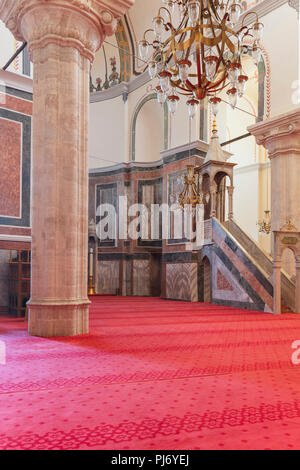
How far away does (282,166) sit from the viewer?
10125mm

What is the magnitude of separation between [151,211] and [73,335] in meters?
9.64

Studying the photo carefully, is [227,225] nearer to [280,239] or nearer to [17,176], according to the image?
[280,239]

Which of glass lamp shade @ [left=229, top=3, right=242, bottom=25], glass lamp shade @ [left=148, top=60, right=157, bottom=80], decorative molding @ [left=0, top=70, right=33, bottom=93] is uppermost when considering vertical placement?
decorative molding @ [left=0, top=70, right=33, bottom=93]

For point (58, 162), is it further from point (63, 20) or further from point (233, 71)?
point (233, 71)

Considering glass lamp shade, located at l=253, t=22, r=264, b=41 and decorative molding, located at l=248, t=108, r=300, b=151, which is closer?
glass lamp shade, located at l=253, t=22, r=264, b=41

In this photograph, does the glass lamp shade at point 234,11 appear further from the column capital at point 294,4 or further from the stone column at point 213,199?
the stone column at point 213,199

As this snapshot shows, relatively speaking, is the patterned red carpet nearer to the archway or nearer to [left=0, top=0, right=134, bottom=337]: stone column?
[left=0, top=0, right=134, bottom=337]: stone column

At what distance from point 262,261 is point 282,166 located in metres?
2.25

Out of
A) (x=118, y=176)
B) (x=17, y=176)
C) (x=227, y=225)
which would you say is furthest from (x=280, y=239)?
(x=118, y=176)

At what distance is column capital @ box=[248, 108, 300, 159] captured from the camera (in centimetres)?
951

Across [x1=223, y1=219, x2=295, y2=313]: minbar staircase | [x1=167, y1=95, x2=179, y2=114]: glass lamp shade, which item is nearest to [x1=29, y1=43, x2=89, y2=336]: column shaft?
[x1=167, y1=95, x2=179, y2=114]: glass lamp shade

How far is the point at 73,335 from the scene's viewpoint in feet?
17.0

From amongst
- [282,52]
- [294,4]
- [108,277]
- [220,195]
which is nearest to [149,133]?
[220,195]

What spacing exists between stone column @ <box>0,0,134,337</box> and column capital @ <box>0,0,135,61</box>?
11mm
